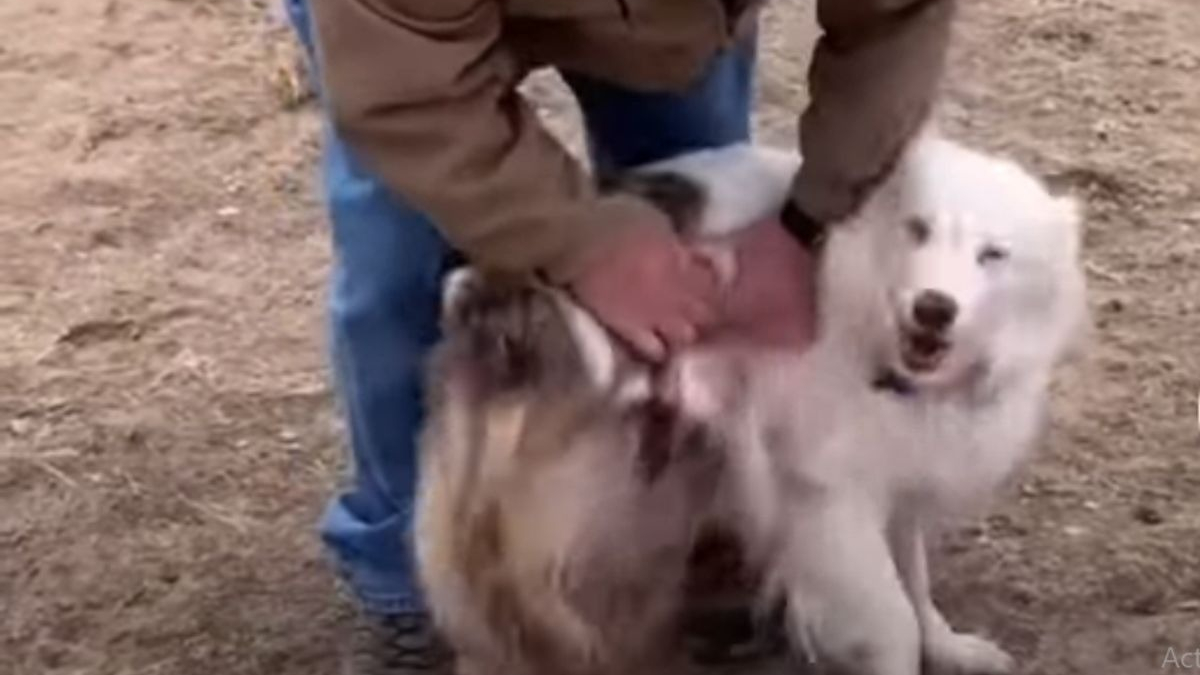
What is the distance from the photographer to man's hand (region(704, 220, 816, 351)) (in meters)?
1.78

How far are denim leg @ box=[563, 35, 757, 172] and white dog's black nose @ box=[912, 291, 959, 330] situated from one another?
0.25 m

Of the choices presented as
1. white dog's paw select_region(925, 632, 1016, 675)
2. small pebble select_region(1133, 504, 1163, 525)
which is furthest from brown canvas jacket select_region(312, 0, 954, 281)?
small pebble select_region(1133, 504, 1163, 525)

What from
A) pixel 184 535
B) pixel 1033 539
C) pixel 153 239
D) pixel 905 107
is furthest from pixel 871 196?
pixel 153 239

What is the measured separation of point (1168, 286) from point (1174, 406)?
0.67 feet

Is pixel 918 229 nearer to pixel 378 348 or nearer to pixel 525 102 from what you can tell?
pixel 525 102

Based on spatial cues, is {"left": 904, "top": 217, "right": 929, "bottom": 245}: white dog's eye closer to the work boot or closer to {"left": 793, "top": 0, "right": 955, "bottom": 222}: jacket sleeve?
{"left": 793, "top": 0, "right": 955, "bottom": 222}: jacket sleeve

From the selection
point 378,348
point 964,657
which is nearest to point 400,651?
point 378,348

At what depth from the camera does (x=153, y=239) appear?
2.63m

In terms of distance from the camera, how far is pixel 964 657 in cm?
199

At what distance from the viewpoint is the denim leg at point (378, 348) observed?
1832mm

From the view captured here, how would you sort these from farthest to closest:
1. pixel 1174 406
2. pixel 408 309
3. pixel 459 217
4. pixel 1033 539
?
pixel 1174 406
pixel 1033 539
pixel 408 309
pixel 459 217

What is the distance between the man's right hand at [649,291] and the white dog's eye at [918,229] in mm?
135

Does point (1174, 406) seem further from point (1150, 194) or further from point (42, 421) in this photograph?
point (42, 421)

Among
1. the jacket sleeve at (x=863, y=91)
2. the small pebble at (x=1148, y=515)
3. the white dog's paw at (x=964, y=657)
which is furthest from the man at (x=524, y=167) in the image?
the small pebble at (x=1148, y=515)
